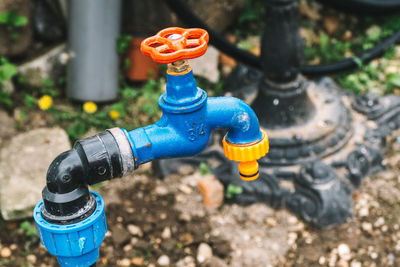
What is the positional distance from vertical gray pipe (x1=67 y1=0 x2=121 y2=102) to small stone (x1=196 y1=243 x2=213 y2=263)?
105 cm

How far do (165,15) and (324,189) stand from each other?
4.29 feet

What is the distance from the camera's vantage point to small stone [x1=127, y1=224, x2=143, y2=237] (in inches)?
79.3

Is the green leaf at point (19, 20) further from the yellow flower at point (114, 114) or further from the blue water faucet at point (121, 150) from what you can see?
the blue water faucet at point (121, 150)

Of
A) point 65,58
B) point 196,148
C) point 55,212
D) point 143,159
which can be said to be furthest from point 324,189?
point 65,58

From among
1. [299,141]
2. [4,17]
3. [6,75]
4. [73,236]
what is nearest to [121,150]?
[73,236]

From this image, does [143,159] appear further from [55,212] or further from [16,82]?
[16,82]

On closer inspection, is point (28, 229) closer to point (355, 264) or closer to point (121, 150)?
point (121, 150)

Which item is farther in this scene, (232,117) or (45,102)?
(45,102)

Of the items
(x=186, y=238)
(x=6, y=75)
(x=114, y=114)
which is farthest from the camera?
(x=114, y=114)

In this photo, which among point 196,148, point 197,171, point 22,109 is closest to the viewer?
point 196,148

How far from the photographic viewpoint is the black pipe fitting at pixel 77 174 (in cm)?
119

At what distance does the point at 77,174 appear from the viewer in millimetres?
1194

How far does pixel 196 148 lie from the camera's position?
1367 millimetres

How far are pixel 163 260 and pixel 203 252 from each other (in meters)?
0.16
